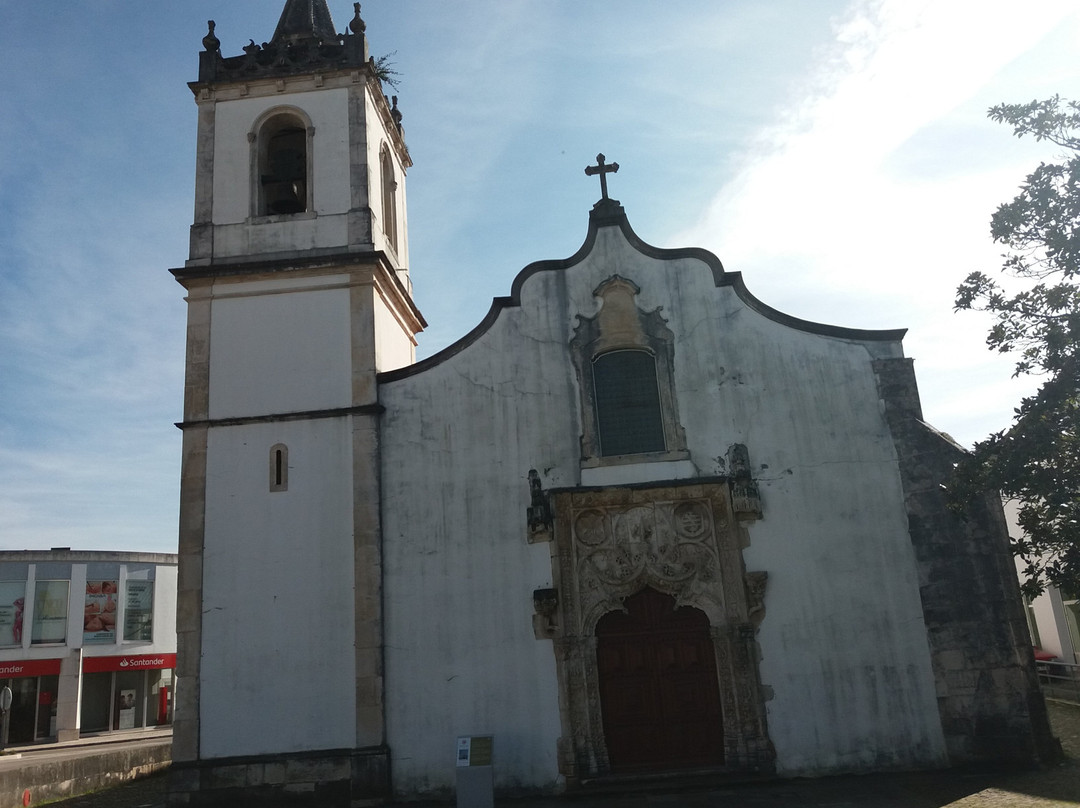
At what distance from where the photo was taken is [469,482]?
13.7 metres

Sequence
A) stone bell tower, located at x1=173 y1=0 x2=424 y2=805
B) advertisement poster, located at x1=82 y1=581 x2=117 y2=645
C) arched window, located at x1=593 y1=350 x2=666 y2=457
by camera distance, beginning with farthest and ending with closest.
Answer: advertisement poster, located at x1=82 y1=581 x2=117 y2=645, arched window, located at x1=593 y1=350 x2=666 y2=457, stone bell tower, located at x1=173 y1=0 x2=424 y2=805

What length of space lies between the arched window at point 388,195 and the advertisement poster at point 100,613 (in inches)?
958

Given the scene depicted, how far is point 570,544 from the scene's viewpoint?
43.6 ft

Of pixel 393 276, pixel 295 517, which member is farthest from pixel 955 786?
pixel 393 276

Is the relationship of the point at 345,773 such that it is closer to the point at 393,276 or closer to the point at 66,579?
the point at 393,276

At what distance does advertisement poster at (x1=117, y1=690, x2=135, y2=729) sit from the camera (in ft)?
111

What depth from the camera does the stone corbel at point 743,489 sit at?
43.0ft

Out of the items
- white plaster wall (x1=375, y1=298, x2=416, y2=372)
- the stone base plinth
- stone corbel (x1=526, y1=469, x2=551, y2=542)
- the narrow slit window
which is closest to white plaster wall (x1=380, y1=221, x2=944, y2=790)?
stone corbel (x1=526, y1=469, x2=551, y2=542)

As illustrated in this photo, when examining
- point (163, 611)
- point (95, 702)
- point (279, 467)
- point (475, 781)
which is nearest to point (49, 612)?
point (95, 702)

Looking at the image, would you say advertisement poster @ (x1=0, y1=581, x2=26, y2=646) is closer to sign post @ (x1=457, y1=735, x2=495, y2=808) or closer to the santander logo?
the santander logo

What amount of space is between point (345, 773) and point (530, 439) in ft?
18.0

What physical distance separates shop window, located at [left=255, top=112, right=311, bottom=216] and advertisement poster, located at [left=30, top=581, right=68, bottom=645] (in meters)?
24.2

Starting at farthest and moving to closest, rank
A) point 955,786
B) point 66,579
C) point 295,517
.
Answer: point 66,579, point 295,517, point 955,786

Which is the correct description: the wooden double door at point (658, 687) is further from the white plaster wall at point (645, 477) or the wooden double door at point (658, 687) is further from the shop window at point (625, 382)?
the shop window at point (625, 382)
